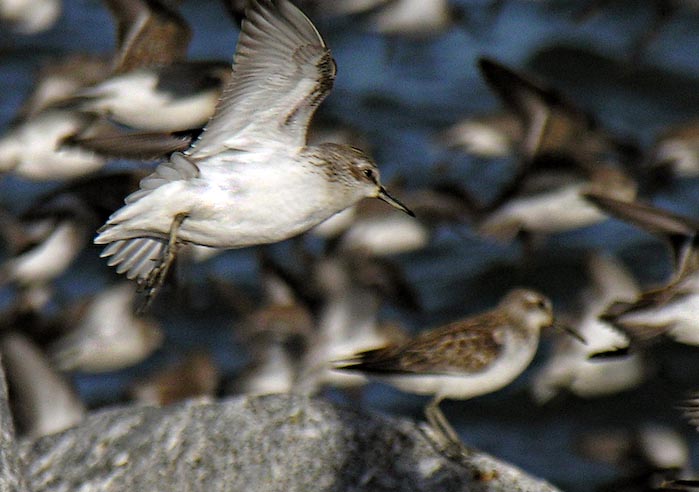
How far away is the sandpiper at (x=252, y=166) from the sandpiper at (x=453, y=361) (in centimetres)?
137

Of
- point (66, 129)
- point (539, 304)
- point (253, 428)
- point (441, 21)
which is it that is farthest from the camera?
point (441, 21)

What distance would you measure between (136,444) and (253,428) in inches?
18.3

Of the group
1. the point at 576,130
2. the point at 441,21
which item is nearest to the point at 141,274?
the point at 576,130

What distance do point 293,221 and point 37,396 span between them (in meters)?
3.33

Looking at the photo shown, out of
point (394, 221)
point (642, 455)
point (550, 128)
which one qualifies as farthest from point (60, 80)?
point (642, 455)

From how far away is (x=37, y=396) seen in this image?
26.3 feet

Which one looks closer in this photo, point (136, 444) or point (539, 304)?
point (136, 444)

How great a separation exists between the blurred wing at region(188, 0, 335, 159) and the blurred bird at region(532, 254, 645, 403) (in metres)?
4.37

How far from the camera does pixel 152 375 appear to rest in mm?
9945

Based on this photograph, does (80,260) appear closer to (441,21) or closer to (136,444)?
(441,21)

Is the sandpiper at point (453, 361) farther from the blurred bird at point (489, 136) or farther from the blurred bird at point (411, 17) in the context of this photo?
the blurred bird at point (411, 17)

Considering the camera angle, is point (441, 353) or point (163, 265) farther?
point (441, 353)

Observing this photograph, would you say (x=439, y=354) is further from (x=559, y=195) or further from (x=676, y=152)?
(x=676, y=152)

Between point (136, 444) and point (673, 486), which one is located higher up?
point (136, 444)
